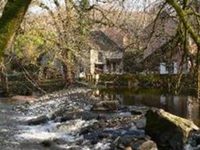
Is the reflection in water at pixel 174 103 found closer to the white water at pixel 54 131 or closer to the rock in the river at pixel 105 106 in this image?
the rock in the river at pixel 105 106

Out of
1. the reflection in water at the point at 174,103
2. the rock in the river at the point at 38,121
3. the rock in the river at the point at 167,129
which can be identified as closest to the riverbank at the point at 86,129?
the rock in the river at the point at 38,121

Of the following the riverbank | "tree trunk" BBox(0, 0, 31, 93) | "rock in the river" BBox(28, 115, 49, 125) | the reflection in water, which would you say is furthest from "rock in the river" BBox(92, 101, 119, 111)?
"tree trunk" BBox(0, 0, 31, 93)

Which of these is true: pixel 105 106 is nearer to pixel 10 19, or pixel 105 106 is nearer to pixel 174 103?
pixel 174 103

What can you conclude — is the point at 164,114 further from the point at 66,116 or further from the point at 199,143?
the point at 66,116

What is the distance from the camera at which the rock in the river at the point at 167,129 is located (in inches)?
683

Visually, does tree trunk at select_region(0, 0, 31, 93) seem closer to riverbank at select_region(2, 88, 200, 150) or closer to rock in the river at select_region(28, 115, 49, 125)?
riverbank at select_region(2, 88, 200, 150)

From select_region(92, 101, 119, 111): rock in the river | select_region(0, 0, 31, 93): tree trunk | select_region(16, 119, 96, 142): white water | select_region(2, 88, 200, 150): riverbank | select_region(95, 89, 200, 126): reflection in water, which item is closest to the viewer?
select_region(0, 0, 31, 93): tree trunk

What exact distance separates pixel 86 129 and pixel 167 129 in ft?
14.9

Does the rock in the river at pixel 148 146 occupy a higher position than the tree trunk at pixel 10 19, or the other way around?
the tree trunk at pixel 10 19

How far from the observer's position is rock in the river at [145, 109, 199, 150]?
17344mm

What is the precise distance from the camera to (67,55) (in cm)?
1271

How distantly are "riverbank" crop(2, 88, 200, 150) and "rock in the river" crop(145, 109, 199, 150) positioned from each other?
15.6 inches

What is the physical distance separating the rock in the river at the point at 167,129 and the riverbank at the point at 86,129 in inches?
15.6

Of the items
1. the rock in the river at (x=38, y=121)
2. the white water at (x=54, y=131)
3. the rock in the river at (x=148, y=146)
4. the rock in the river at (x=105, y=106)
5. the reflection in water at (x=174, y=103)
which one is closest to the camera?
the rock in the river at (x=148, y=146)
